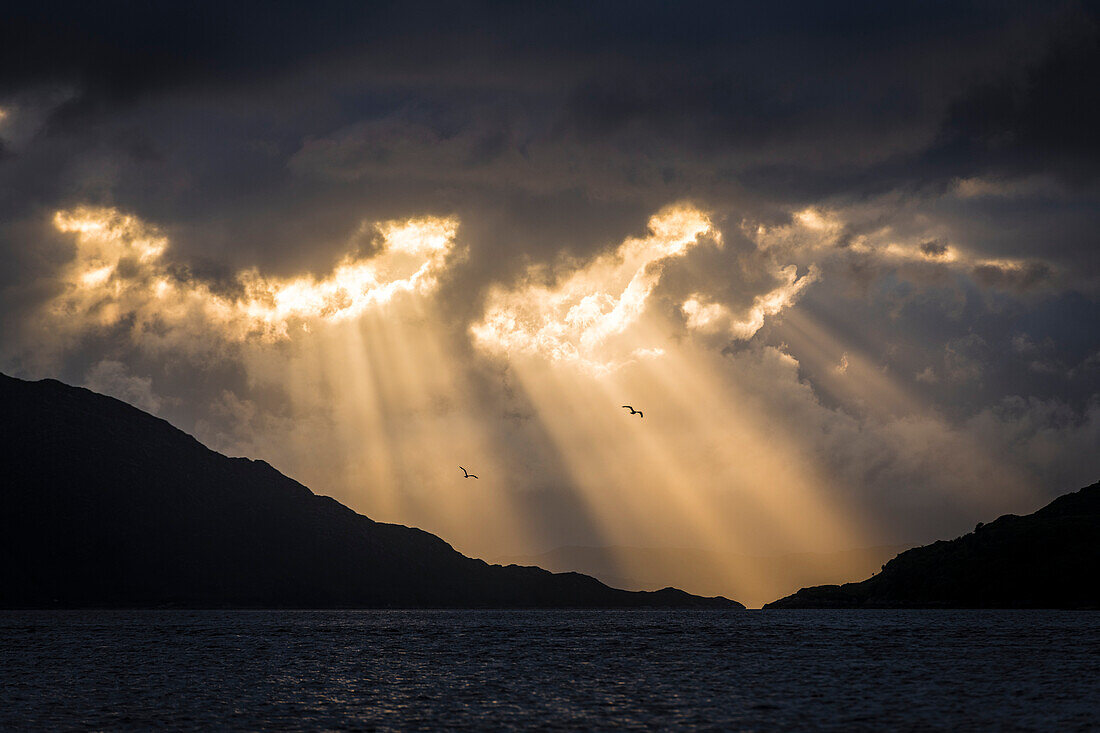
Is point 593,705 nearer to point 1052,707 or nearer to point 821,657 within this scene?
point 1052,707

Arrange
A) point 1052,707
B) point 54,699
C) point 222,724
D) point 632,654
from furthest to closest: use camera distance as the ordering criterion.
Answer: point 632,654, point 54,699, point 1052,707, point 222,724

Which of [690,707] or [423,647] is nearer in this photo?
[690,707]

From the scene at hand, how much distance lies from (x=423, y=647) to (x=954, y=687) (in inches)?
3406

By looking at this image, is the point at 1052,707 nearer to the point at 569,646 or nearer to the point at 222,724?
the point at 222,724

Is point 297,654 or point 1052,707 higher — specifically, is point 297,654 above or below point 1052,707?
above

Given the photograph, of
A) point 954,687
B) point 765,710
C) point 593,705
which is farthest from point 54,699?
point 954,687

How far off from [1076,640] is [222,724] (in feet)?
435

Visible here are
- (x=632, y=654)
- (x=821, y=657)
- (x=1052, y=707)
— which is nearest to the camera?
(x=1052, y=707)

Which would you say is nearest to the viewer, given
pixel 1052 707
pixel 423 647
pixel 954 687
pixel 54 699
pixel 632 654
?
pixel 1052 707

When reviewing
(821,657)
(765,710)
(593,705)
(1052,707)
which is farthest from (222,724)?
(821,657)

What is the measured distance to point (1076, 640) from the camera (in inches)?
5704

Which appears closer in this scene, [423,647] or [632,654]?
[632,654]

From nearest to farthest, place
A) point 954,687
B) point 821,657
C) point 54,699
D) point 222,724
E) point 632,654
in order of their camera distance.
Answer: point 222,724 < point 54,699 < point 954,687 < point 821,657 < point 632,654

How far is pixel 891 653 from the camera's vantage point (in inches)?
4769
